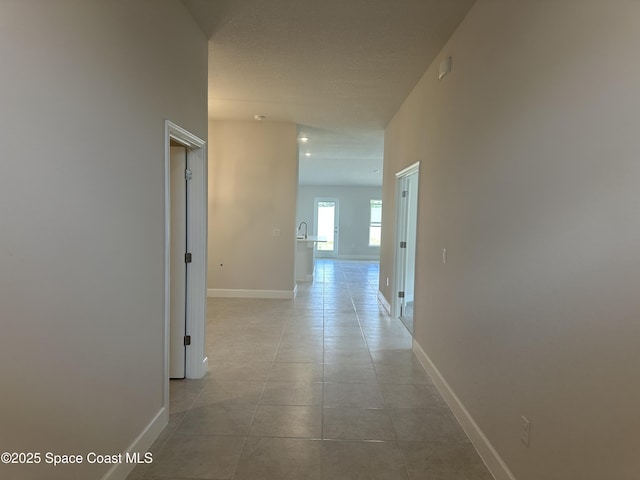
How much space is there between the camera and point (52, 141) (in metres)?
1.37

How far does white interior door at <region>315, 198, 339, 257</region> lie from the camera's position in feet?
43.0

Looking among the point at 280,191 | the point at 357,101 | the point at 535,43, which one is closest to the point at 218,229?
the point at 280,191

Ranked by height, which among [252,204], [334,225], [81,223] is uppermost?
[252,204]

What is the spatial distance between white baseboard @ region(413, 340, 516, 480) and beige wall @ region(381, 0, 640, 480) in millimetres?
61

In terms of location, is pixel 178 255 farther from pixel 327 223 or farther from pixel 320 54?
pixel 327 223

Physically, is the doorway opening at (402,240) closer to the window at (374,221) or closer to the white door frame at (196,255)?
the white door frame at (196,255)

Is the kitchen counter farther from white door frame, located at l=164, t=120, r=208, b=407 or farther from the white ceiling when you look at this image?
white door frame, located at l=164, t=120, r=208, b=407

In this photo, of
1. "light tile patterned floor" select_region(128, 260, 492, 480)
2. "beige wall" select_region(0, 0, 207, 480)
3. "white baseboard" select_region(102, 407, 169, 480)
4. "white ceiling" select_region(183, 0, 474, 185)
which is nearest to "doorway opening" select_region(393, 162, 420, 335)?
"light tile patterned floor" select_region(128, 260, 492, 480)

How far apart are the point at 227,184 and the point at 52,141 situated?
16.1ft

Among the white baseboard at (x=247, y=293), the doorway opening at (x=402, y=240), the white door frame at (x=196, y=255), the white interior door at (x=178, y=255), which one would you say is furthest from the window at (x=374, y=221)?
the white interior door at (x=178, y=255)

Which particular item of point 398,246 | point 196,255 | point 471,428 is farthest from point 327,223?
point 471,428

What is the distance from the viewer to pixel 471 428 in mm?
2395

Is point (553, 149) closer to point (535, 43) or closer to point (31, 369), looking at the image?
point (535, 43)

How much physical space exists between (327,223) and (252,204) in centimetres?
707
